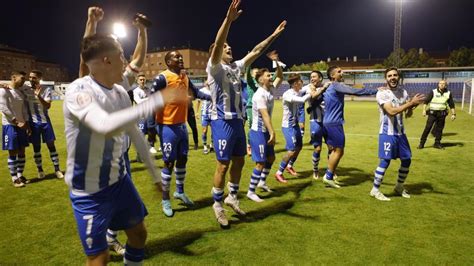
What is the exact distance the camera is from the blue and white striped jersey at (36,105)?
25.4ft

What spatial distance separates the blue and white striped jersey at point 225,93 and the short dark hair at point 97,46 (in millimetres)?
2480

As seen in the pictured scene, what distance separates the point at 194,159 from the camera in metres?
10.3

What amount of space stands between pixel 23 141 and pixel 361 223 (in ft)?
25.4

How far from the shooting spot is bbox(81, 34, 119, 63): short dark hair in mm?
2424

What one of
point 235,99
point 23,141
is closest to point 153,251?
point 235,99

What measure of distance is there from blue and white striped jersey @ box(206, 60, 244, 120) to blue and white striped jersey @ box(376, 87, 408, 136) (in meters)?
2.97

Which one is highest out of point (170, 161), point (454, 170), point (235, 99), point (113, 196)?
point (235, 99)

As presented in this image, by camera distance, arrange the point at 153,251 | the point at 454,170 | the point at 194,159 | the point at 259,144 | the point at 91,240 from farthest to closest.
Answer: the point at 194,159 < the point at 454,170 < the point at 259,144 < the point at 153,251 < the point at 91,240

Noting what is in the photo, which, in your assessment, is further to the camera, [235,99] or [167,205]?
[167,205]

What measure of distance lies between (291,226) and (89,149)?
3536mm

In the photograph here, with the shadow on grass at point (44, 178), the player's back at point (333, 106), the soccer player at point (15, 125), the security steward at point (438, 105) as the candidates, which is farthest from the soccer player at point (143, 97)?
the security steward at point (438, 105)

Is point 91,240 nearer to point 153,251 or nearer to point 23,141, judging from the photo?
point 153,251

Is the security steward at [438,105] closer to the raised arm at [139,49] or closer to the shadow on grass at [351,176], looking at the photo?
the shadow on grass at [351,176]

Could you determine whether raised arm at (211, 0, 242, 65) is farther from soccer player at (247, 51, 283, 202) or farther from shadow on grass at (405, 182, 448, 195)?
shadow on grass at (405, 182, 448, 195)
